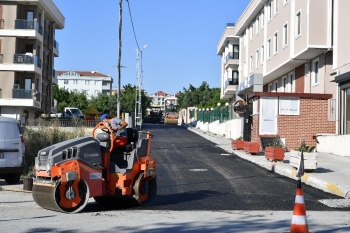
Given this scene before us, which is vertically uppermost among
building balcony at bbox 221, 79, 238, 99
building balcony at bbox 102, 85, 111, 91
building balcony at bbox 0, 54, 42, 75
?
building balcony at bbox 102, 85, 111, 91

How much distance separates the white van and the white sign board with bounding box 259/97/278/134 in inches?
571

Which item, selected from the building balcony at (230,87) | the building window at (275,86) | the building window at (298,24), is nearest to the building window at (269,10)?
the building window at (275,86)

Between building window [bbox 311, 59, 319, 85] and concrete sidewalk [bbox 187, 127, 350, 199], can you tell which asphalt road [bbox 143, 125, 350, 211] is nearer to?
concrete sidewalk [bbox 187, 127, 350, 199]

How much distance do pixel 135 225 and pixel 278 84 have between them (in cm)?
3372

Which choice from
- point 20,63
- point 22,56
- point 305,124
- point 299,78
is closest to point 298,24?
point 299,78

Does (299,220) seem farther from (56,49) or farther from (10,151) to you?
(56,49)

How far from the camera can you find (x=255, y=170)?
2030 cm

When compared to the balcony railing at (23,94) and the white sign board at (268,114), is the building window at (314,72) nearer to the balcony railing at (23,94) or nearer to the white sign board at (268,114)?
the white sign board at (268,114)

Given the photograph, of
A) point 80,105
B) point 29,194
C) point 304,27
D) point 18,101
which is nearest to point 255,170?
point 29,194

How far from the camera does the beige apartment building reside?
2762 cm

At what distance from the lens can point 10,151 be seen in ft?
54.4

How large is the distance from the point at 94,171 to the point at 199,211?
7.25ft

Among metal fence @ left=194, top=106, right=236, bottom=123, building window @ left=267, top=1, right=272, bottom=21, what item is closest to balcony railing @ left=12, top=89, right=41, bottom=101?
metal fence @ left=194, top=106, right=236, bottom=123

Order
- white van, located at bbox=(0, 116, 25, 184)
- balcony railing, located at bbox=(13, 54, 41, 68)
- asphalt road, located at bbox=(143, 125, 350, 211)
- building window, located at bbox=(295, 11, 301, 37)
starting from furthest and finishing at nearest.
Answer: balcony railing, located at bbox=(13, 54, 41, 68) < building window, located at bbox=(295, 11, 301, 37) < white van, located at bbox=(0, 116, 25, 184) < asphalt road, located at bbox=(143, 125, 350, 211)
